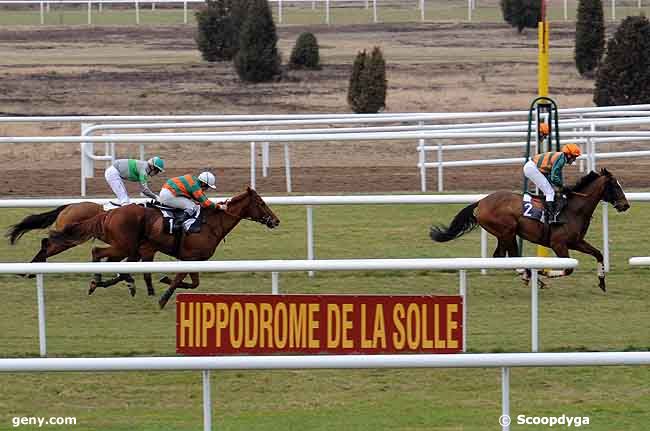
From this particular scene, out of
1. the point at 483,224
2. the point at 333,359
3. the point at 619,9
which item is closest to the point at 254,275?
the point at 483,224

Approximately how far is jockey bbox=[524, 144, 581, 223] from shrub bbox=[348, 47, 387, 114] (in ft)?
38.1

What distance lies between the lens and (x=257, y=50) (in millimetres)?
23875

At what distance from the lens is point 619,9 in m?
31.6

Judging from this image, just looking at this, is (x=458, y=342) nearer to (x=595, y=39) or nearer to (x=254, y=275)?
(x=254, y=275)

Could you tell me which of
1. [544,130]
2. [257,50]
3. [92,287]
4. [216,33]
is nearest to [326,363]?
[92,287]

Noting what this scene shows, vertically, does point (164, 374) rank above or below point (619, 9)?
below

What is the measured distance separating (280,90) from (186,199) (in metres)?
14.3

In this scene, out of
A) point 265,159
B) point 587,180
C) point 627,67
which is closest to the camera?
point 587,180

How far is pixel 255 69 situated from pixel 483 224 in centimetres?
1478

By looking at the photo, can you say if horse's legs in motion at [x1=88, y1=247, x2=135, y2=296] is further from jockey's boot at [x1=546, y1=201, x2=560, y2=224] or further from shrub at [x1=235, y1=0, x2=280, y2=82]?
shrub at [x1=235, y1=0, x2=280, y2=82]

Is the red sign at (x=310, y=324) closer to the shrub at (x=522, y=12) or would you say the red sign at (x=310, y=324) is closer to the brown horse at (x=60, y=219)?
the brown horse at (x=60, y=219)

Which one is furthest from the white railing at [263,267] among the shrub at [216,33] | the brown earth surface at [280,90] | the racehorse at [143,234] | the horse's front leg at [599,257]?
the shrub at [216,33]

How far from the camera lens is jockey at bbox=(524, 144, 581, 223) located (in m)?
9.64

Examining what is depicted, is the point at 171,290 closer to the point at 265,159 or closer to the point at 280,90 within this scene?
the point at 265,159
